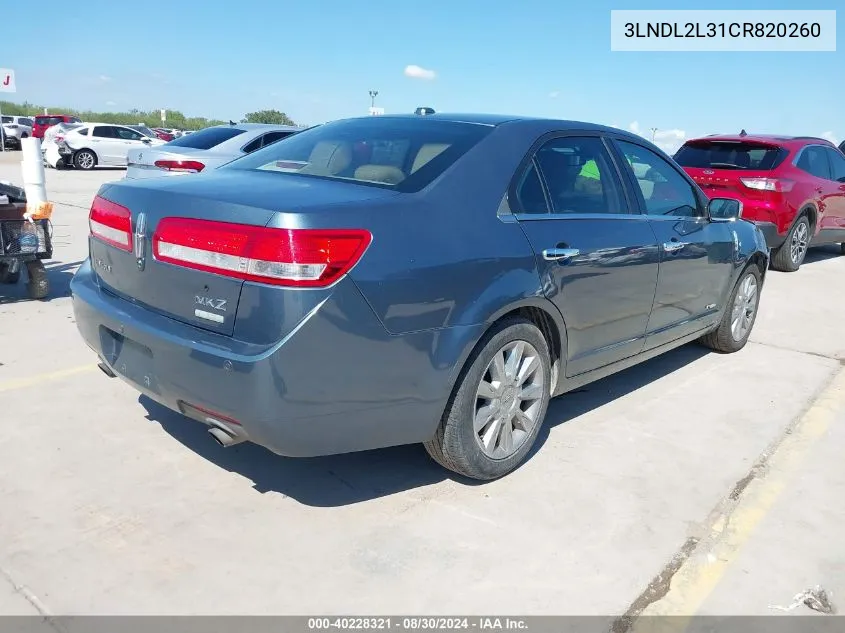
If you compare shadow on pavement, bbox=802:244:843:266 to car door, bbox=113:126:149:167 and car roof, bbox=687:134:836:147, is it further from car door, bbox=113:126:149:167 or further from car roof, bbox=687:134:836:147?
car door, bbox=113:126:149:167

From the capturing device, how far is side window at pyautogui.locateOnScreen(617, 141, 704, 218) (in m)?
4.20

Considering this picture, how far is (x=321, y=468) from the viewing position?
3.39 metres

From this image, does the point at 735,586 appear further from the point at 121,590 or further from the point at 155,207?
the point at 155,207

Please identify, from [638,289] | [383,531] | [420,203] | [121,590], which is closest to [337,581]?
[383,531]

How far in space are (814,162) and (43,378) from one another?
9.23 metres

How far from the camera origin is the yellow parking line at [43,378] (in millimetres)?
4126

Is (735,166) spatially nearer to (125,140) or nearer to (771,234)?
(771,234)

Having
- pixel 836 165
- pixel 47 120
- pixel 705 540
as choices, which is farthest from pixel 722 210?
pixel 47 120

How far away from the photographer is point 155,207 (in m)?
2.80

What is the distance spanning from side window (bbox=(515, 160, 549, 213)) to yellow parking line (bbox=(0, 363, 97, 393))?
113 inches

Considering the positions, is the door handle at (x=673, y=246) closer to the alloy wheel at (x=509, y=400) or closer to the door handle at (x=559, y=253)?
the door handle at (x=559, y=253)

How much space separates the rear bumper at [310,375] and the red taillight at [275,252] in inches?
4.2

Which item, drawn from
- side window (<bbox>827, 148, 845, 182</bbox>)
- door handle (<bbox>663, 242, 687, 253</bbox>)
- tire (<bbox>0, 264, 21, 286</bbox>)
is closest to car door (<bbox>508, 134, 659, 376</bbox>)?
door handle (<bbox>663, 242, 687, 253</bbox>)

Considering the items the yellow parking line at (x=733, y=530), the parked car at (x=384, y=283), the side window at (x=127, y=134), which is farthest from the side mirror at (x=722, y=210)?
the side window at (x=127, y=134)
